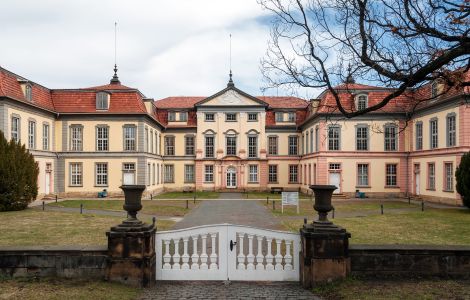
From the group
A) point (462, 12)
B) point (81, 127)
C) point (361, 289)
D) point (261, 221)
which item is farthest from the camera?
point (81, 127)

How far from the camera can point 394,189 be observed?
116ft

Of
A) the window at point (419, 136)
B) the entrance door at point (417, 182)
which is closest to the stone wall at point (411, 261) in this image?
the window at point (419, 136)

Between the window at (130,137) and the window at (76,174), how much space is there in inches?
162

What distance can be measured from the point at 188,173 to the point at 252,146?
23.1 feet

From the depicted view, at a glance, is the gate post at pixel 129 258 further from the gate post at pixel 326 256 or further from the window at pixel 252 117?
the window at pixel 252 117

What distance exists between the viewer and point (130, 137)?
35.1m

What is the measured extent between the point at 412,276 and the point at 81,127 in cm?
3153

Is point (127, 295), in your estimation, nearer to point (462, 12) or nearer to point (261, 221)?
point (462, 12)

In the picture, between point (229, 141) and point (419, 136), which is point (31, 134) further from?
point (419, 136)

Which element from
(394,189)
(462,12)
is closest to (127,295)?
(462,12)

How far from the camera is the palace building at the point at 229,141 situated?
1137 inches

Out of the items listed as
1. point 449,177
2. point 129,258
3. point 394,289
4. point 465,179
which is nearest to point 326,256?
point 394,289

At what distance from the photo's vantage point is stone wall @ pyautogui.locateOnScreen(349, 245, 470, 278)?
309 inches

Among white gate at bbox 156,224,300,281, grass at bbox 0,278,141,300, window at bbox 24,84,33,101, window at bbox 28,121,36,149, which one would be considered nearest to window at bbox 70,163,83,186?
window at bbox 28,121,36,149
